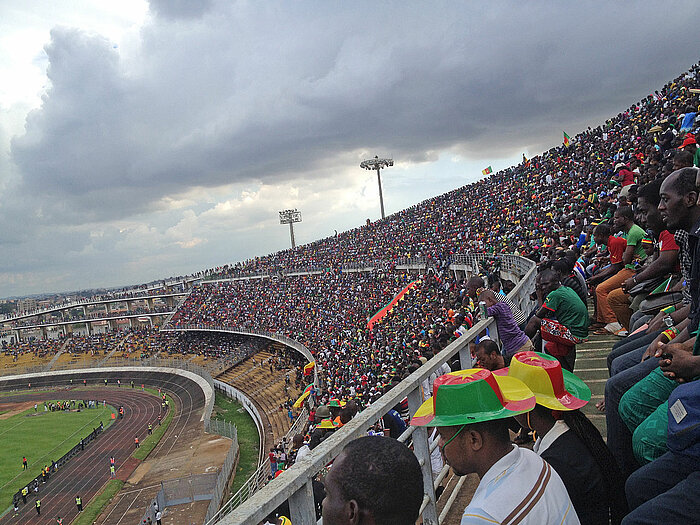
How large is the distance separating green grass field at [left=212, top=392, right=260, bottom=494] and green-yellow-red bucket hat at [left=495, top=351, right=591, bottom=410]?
65.1ft

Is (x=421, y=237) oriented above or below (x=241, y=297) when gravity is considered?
above

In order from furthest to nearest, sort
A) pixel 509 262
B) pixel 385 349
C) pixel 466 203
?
pixel 466 203 → pixel 385 349 → pixel 509 262

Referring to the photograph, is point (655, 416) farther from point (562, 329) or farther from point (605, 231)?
point (605, 231)

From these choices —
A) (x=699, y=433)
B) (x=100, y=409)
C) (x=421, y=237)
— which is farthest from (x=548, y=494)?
(x=100, y=409)

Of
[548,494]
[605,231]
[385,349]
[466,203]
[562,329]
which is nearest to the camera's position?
[548,494]

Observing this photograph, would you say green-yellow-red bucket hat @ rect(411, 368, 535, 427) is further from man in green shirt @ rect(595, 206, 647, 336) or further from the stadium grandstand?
man in green shirt @ rect(595, 206, 647, 336)

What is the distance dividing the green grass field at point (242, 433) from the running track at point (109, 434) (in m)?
1.44

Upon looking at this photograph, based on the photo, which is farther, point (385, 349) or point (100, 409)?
point (100, 409)

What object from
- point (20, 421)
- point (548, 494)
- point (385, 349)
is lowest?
point (20, 421)

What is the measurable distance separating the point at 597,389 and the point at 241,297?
47406mm

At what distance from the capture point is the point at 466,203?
1447 inches

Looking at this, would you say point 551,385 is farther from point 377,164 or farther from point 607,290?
point 377,164

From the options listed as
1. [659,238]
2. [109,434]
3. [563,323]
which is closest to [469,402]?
[563,323]

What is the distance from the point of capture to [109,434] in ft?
103
